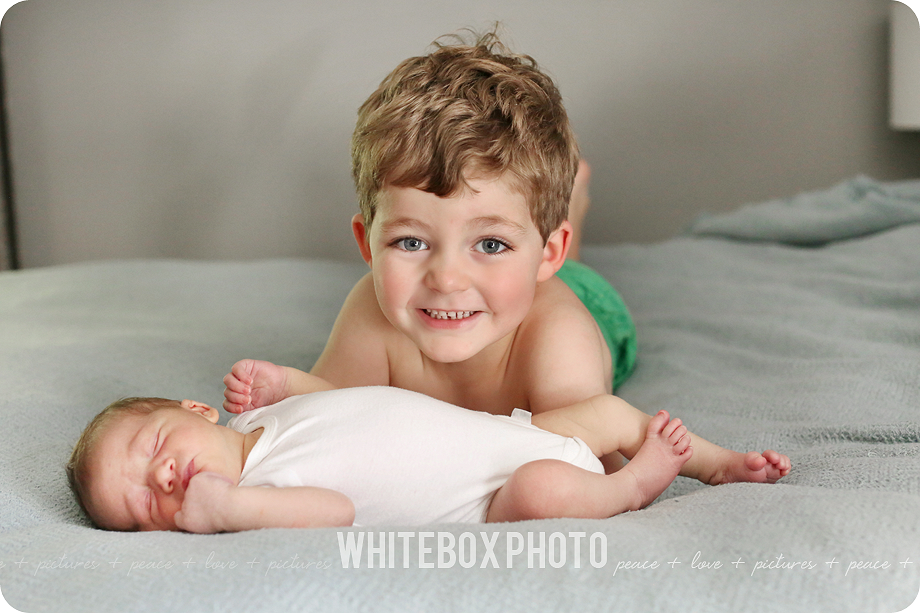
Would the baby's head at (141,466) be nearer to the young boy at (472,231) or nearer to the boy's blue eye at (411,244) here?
the young boy at (472,231)

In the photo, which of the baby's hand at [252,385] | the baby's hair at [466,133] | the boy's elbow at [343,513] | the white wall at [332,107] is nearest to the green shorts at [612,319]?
the baby's hair at [466,133]

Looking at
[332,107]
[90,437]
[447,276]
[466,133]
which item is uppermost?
[332,107]

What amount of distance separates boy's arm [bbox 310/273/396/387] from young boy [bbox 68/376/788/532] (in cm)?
30

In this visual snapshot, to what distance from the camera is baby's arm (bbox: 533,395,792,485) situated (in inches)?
32.9

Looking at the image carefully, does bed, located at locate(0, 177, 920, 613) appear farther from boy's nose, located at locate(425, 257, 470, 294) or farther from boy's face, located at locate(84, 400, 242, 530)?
boy's nose, located at locate(425, 257, 470, 294)

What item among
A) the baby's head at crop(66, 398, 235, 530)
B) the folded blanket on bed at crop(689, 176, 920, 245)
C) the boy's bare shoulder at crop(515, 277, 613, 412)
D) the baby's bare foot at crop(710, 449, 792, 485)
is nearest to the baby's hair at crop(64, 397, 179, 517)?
the baby's head at crop(66, 398, 235, 530)

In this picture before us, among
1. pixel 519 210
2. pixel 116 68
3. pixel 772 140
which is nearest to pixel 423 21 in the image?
pixel 116 68

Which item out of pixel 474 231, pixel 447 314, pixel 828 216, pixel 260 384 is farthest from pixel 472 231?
pixel 828 216

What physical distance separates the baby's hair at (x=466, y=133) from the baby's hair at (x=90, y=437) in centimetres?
34

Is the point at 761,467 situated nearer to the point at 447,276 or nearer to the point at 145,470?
the point at 447,276

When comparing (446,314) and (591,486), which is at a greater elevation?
(446,314)

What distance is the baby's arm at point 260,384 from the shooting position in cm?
89

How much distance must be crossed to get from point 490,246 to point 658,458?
0.97 feet

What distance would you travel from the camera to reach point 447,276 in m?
0.85
